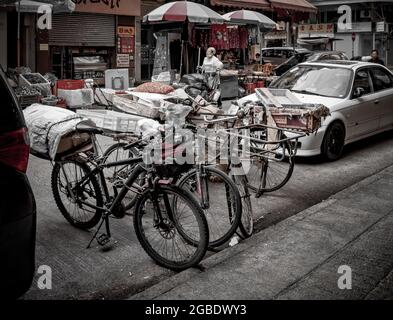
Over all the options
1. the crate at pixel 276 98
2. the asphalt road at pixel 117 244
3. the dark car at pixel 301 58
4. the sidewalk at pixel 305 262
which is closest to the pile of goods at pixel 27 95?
the asphalt road at pixel 117 244

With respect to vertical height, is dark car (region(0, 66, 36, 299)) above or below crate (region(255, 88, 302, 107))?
below

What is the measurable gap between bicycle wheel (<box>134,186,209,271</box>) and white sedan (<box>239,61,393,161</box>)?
13.5 feet

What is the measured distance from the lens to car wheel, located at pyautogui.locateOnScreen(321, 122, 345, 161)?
8.20 metres

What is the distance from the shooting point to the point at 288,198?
642 centimetres

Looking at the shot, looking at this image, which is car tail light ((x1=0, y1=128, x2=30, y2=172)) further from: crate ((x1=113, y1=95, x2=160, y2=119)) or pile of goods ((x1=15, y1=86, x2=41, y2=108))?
pile of goods ((x1=15, y1=86, x2=41, y2=108))

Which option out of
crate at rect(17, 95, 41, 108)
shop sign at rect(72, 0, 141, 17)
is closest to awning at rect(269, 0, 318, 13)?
shop sign at rect(72, 0, 141, 17)

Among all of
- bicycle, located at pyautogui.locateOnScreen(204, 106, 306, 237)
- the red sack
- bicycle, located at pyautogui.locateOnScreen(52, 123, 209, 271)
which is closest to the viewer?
bicycle, located at pyautogui.locateOnScreen(52, 123, 209, 271)

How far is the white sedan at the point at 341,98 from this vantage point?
8219 millimetres

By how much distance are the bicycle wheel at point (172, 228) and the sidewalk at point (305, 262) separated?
0.68ft

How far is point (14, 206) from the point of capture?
9.44 feet

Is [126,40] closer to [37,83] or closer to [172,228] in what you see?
[37,83]
